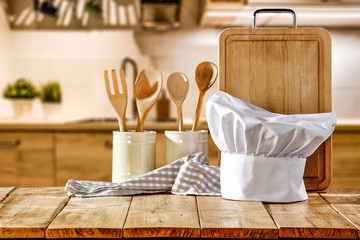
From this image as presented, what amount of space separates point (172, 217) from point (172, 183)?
0.72 feet

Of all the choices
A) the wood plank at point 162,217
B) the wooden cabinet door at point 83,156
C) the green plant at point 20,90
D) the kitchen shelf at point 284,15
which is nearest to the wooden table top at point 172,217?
the wood plank at point 162,217

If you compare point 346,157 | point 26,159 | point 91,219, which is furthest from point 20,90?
point 91,219

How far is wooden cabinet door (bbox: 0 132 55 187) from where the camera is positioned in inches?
96.5

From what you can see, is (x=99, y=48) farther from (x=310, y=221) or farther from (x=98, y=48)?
(x=310, y=221)

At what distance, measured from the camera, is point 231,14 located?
2719mm

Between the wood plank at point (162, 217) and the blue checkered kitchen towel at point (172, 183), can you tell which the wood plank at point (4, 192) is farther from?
the wood plank at point (162, 217)

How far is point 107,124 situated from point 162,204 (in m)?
1.62

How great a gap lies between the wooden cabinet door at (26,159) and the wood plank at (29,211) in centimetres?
153

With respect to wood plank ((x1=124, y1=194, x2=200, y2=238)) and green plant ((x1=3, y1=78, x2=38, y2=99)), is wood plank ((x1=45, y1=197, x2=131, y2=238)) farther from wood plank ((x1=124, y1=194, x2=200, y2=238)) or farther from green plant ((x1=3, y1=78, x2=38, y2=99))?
green plant ((x1=3, y1=78, x2=38, y2=99))

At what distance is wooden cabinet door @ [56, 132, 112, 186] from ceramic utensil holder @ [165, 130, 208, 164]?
4.84 ft

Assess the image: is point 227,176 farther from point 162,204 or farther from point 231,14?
point 231,14

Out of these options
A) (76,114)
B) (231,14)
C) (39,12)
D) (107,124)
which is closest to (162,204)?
(107,124)

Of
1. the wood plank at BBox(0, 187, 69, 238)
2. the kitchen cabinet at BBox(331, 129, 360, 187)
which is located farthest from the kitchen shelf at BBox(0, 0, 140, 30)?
the wood plank at BBox(0, 187, 69, 238)

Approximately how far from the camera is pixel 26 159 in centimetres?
247
